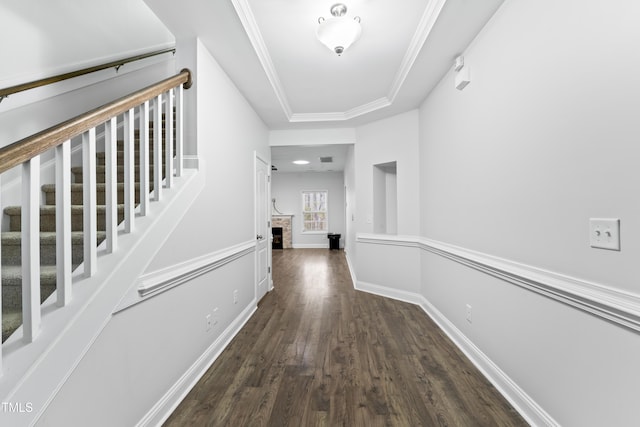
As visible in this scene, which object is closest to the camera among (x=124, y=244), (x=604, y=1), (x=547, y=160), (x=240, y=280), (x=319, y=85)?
(x=604, y=1)

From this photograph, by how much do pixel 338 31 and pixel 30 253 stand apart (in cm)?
204

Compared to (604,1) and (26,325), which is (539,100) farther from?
(26,325)

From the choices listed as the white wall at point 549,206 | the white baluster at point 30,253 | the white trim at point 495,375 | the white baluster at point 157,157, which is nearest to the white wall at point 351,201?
the white trim at point 495,375

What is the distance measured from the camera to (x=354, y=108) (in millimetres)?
3768

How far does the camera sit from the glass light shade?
189 cm

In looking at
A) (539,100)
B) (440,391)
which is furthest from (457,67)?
(440,391)

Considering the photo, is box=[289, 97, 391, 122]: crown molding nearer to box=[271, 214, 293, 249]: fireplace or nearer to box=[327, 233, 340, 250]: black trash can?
box=[327, 233, 340, 250]: black trash can

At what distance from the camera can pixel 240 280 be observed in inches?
115

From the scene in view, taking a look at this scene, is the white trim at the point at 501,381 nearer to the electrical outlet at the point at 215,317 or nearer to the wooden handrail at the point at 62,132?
the electrical outlet at the point at 215,317

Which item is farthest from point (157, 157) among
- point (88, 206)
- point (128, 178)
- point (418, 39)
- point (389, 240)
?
point (389, 240)

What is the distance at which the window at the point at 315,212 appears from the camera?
30.5 ft

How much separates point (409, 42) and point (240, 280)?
9.01 ft

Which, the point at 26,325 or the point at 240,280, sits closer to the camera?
the point at 26,325

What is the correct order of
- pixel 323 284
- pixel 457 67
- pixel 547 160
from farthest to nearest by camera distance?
pixel 323 284
pixel 457 67
pixel 547 160
